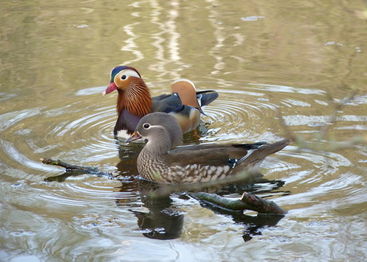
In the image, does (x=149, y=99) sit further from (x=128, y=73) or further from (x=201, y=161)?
(x=201, y=161)

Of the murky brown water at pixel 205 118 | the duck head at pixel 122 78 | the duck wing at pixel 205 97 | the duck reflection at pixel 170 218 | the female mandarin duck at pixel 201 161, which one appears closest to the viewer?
the murky brown water at pixel 205 118

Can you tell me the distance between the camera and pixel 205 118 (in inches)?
336

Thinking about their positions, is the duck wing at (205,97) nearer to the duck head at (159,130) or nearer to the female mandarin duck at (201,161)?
the duck head at (159,130)

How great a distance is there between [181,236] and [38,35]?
280 inches

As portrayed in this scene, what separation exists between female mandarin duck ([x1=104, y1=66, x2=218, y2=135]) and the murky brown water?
227 millimetres

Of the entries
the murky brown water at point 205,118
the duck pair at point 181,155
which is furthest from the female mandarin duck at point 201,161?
the murky brown water at point 205,118

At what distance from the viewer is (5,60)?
412 inches

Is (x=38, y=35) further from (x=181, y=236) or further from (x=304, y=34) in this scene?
(x=181, y=236)

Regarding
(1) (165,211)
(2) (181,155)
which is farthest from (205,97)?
(1) (165,211)

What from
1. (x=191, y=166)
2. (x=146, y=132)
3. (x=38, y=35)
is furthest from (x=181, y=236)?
(x=38, y=35)

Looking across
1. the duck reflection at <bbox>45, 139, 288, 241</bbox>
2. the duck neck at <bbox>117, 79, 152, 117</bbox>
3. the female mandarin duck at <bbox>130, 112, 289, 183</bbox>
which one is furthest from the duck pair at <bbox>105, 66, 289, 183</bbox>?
the duck neck at <bbox>117, 79, 152, 117</bbox>

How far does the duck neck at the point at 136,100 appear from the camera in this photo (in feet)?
27.6

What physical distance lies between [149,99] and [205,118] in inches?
26.1

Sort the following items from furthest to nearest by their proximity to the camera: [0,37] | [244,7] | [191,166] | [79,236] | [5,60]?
1. [244,7]
2. [0,37]
3. [5,60]
4. [191,166]
5. [79,236]
